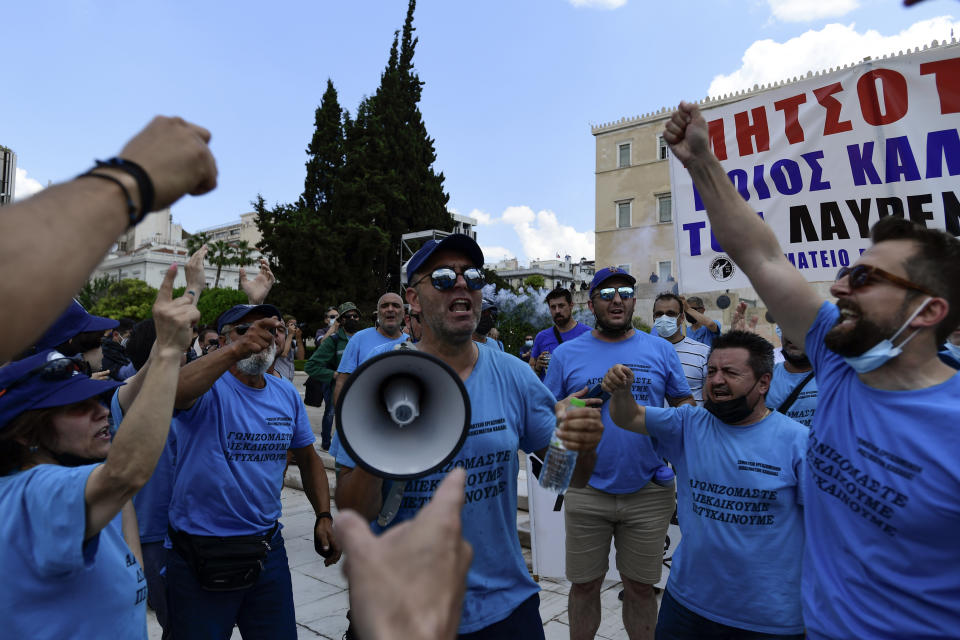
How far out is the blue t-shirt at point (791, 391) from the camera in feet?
12.0

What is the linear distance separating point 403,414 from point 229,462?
144 cm

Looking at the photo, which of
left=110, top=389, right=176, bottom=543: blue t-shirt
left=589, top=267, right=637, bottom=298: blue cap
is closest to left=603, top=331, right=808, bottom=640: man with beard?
left=589, top=267, right=637, bottom=298: blue cap

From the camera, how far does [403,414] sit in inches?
72.4

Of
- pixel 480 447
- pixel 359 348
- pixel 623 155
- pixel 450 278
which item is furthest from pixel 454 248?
pixel 623 155

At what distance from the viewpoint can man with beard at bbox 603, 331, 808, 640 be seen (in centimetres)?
252

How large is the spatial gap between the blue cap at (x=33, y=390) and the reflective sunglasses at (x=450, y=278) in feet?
3.88

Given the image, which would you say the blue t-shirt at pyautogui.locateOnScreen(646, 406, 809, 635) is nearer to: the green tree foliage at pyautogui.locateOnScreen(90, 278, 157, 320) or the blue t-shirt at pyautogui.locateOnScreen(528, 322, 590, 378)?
the blue t-shirt at pyautogui.locateOnScreen(528, 322, 590, 378)

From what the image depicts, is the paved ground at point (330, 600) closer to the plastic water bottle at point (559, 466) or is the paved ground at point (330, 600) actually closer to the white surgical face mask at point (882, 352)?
the plastic water bottle at point (559, 466)

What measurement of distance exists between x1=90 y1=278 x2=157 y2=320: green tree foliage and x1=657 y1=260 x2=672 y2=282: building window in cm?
3884

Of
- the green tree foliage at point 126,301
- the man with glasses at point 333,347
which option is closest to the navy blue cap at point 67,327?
the man with glasses at point 333,347

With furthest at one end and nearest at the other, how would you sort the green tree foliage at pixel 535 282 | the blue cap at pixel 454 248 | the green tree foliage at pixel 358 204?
the green tree foliage at pixel 535 282 → the green tree foliage at pixel 358 204 → the blue cap at pixel 454 248

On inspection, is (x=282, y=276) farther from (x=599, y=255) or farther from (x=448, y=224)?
(x=599, y=255)

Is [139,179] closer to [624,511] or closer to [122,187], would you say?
[122,187]

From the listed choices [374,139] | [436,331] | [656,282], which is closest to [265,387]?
[436,331]
